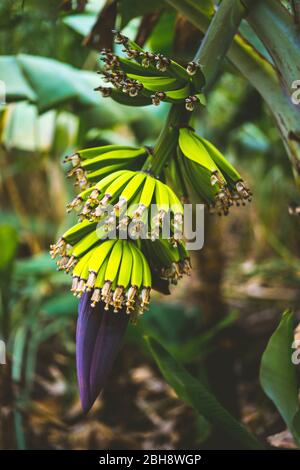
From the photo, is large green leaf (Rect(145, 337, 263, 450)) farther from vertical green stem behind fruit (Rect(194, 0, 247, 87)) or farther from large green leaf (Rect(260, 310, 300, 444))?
vertical green stem behind fruit (Rect(194, 0, 247, 87))

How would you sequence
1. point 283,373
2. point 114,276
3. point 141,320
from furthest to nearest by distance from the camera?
point 141,320
point 283,373
point 114,276

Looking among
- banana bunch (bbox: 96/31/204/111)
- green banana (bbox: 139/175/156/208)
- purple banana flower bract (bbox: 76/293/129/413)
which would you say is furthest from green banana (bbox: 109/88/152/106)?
purple banana flower bract (bbox: 76/293/129/413)

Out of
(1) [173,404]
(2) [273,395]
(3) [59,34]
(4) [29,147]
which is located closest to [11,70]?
(3) [59,34]

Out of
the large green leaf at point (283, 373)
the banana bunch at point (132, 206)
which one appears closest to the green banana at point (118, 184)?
the banana bunch at point (132, 206)

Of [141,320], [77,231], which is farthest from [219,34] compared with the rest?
[141,320]

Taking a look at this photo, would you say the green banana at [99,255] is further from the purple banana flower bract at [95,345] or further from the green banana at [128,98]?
the green banana at [128,98]

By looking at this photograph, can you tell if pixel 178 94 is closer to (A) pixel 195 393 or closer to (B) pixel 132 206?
(B) pixel 132 206
